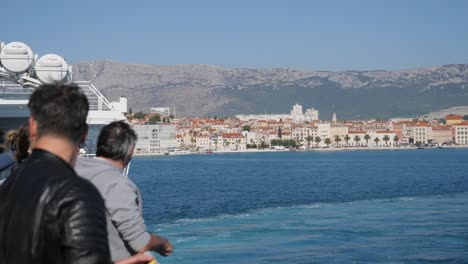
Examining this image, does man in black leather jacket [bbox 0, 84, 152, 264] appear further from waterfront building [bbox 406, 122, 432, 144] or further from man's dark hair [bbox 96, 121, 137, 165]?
waterfront building [bbox 406, 122, 432, 144]

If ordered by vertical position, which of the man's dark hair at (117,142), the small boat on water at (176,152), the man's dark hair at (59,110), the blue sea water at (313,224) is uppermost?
the man's dark hair at (59,110)

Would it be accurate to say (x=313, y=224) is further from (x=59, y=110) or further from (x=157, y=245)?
(x=59, y=110)

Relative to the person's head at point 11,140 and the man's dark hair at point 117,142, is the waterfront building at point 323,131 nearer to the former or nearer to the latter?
the person's head at point 11,140

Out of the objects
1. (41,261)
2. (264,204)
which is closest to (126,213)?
(41,261)

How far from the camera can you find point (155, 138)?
462 feet

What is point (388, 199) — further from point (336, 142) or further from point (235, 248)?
point (336, 142)

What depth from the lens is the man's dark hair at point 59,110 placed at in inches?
78.1

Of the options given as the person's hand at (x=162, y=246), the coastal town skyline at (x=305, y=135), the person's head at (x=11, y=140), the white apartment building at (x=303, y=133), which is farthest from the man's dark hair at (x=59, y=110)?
the white apartment building at (x=303, y=133)

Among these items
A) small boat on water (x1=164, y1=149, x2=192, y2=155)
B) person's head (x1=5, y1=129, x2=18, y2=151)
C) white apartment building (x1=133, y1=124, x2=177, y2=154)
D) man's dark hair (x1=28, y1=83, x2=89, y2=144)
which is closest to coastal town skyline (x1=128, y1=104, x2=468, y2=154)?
small boat on water (x1=164, y1=149, x2=192, y2=155)

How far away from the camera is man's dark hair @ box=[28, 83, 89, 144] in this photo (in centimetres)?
198

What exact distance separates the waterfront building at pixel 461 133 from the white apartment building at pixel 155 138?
66.7 metres

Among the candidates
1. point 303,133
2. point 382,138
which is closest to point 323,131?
point 303,133

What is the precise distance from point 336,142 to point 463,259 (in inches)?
6226

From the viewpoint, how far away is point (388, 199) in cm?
3447
